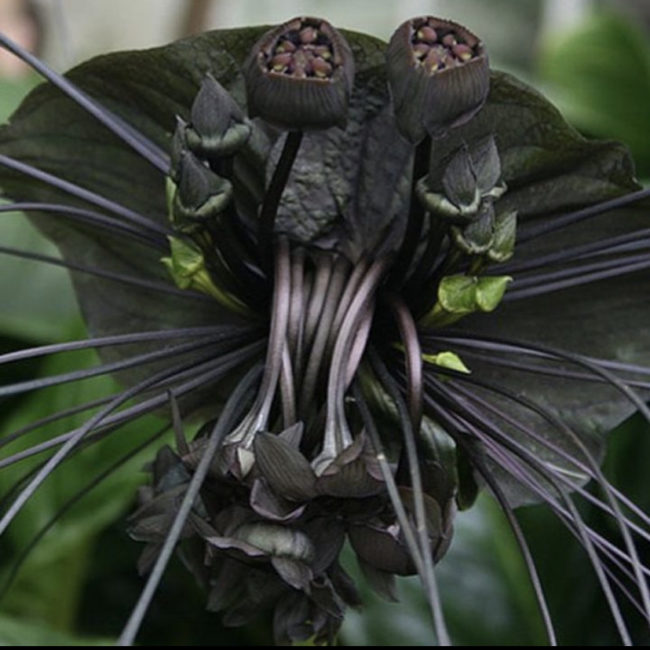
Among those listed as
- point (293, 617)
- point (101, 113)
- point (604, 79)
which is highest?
point (101, 113)

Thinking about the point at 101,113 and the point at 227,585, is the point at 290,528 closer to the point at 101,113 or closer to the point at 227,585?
the point at 227,585

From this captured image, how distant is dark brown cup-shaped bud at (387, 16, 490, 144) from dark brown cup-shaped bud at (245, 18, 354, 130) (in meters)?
0.02

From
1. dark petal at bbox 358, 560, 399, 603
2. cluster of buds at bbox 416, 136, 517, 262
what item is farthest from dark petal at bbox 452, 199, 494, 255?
Result: dark petal at bbox 358, 560, 399, 603

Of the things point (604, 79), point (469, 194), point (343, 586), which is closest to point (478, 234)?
point (469, 194)

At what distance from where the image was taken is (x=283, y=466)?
1.38ft

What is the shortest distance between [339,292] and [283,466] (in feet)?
0.27

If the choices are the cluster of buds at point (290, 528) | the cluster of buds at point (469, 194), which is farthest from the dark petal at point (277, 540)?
the cluster of buds at point (469, 194)

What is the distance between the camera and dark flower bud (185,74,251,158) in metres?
0.43

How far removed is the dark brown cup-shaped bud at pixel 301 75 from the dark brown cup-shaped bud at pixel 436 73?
2 cm

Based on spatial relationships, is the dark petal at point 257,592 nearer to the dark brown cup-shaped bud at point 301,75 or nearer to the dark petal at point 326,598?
the dark petal at point 326,598

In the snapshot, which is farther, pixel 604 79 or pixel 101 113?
pixel 604 79

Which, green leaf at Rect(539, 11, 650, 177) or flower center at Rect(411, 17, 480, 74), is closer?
flower center at Rect(411, 17, 480, 74)

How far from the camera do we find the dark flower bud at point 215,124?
0.43 metres

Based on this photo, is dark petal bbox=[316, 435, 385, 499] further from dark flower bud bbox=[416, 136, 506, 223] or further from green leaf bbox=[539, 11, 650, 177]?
green leaf bbox=[539, 11, 650, 177]
